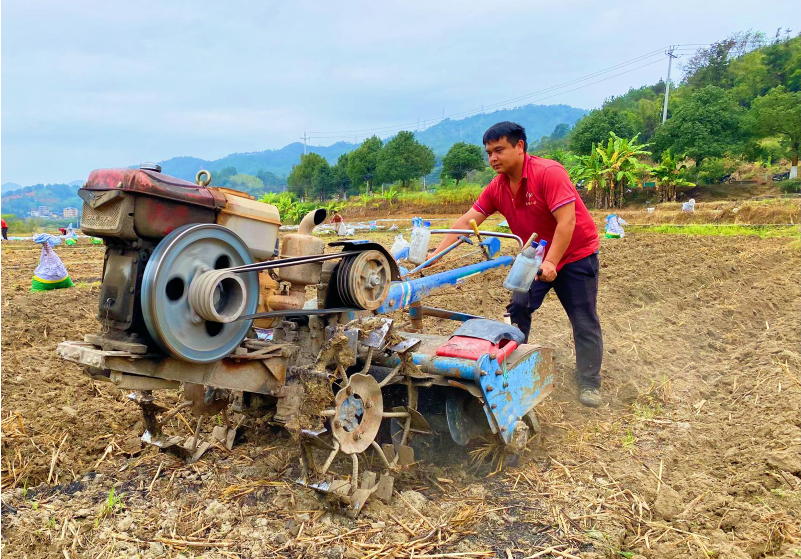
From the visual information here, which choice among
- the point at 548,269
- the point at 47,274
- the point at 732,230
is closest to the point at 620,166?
the point at 732,230

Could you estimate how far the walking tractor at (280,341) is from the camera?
85.9 inches

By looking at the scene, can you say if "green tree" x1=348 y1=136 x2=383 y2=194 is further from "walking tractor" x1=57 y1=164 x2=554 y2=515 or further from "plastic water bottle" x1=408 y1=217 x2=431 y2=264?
"walking tractor" x1=57 y1=164 x2=554 y2=515

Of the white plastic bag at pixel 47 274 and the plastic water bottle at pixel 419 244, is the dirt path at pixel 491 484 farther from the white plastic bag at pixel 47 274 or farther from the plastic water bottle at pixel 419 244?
the white plastic bag at pixel 47 274

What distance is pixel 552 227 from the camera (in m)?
3.97

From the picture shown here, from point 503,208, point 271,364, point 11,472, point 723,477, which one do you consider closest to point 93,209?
point 271,364

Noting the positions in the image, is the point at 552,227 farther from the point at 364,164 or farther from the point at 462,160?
the point at 364,164

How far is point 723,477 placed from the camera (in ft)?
10.1

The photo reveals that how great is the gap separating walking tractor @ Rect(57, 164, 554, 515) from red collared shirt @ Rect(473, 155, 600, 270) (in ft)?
2.04

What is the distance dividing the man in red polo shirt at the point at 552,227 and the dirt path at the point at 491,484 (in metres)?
0.44

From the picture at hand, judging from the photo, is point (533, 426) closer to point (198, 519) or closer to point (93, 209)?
point (198, 519)

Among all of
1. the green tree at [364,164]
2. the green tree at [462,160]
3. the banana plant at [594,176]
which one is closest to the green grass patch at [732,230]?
the banana plant at [594,176]

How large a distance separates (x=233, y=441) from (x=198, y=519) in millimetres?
696

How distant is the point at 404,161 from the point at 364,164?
4.81 metres

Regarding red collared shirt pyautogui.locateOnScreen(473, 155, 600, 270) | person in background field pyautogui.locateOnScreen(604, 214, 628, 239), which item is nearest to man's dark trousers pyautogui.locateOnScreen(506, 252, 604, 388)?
red collared shirt pyautogui.locateOnScreen(473, 155, 600, 270)
